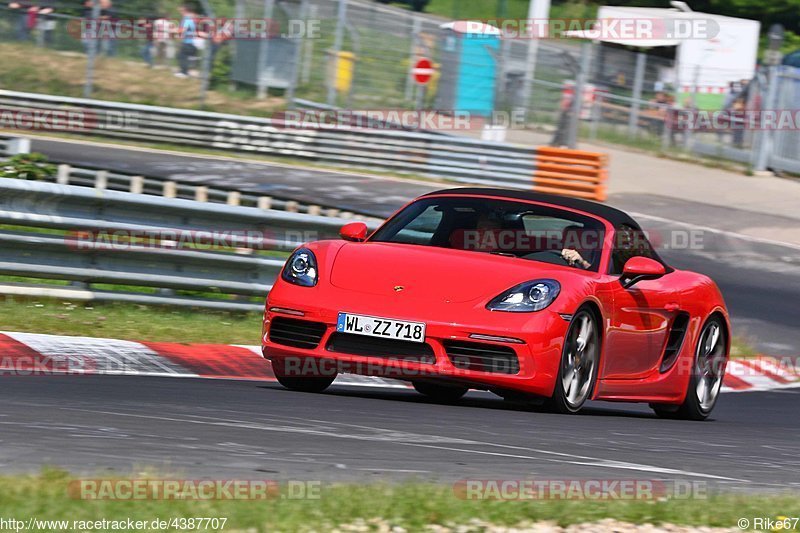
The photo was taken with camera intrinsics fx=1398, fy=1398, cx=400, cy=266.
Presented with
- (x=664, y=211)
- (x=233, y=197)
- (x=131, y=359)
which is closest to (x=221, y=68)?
(x=664, y=211)

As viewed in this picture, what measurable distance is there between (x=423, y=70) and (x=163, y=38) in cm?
508

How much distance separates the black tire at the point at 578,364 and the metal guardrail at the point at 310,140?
50.7 ft

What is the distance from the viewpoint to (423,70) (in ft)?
87.5

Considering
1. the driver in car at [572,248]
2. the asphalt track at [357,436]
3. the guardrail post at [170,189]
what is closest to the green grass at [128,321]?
the asphalt track at [357,436]

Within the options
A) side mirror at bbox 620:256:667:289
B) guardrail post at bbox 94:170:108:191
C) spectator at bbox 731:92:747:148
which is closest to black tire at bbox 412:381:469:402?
side mirror at bbox 620:256:667:289

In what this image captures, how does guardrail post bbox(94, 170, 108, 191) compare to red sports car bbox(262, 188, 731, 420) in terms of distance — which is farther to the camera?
guardrail post bbox(94, 170, 108, 191)

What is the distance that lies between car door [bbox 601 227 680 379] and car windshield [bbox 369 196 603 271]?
0.23 m

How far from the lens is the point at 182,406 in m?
6.21

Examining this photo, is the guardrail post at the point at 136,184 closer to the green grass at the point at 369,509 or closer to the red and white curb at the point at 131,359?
the red and white curb at the point at 131,359

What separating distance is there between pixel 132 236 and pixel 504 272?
3.45 meters

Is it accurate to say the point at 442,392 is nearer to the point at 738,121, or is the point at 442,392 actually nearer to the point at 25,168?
the point at 25,168

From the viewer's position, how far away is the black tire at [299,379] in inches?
296
